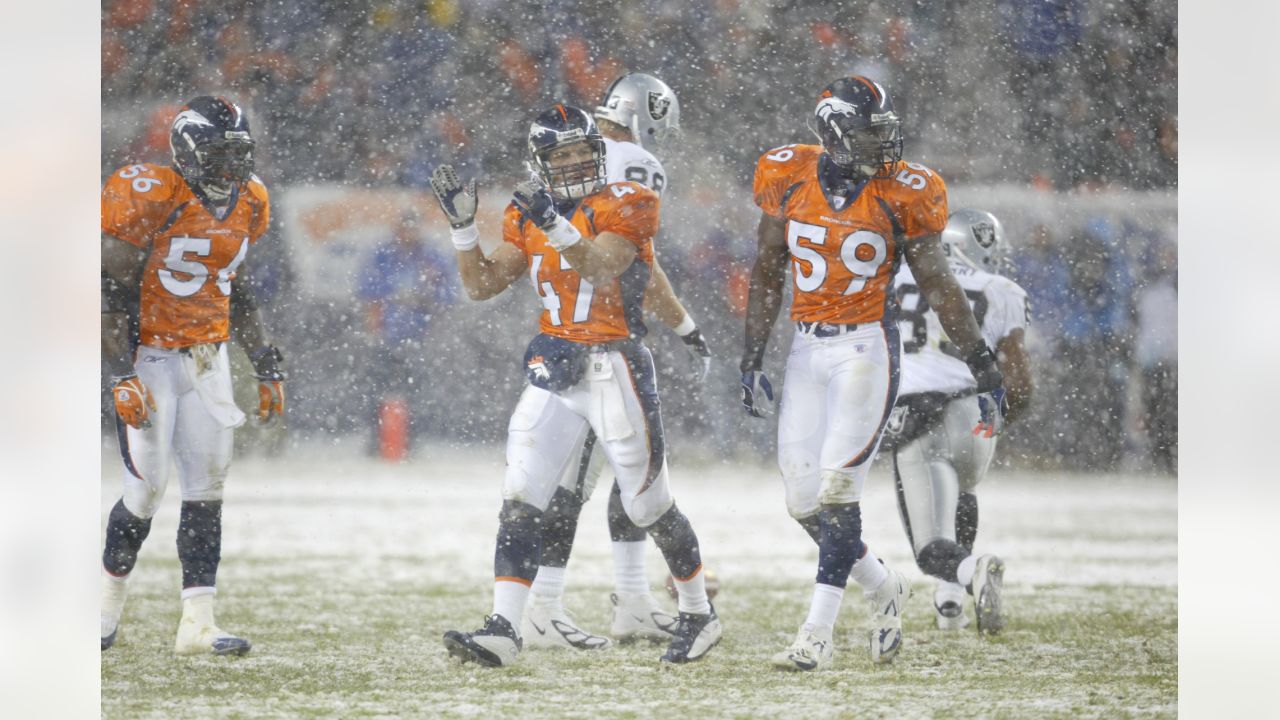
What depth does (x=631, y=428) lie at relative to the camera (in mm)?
3324

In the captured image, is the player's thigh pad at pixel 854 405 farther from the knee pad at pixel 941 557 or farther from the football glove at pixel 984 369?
the knee pad at pixel 941 557

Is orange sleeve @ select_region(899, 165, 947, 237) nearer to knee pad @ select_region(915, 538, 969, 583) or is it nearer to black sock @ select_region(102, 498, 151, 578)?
knee pad @ select_region(915, 538, 969, 583)

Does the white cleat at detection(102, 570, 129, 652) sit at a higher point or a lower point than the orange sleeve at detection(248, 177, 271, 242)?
lower

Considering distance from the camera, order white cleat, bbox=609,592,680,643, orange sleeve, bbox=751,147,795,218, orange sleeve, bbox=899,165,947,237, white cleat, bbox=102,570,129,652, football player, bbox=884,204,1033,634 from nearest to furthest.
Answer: orange sleeve, bbox=899,165,947,237
orange sleeve, bbox=751,147,795,218
white cleat, bbox=102,570,129,652
white cleat, bbox=609,592,680,643
football player, bbox=884,204,1033,634

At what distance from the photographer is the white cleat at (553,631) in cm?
362

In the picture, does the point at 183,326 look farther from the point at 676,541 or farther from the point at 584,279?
the point at 676,541

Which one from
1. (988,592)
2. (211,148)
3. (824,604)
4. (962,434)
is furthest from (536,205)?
(988,592)

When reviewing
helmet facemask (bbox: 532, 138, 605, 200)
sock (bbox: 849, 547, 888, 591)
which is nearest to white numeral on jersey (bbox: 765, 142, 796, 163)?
helmet facemask (bbox: 532, 138, 605, 200)

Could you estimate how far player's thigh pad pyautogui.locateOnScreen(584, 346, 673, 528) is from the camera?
333 cm

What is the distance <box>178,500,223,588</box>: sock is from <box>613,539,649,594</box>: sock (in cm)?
101
